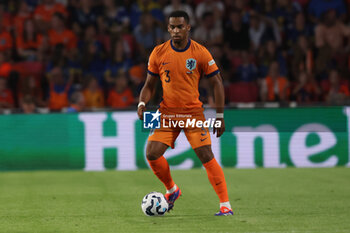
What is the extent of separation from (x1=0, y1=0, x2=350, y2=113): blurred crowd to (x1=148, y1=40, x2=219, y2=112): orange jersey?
21.6 ft

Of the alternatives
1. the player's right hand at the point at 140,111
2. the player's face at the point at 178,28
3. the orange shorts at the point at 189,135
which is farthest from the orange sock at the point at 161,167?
the player's face at the point at 178,28

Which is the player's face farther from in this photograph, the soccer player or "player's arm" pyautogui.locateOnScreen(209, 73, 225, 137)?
"player's arm" pyautogui.locateOnScreen(209, 73, 225, 137)

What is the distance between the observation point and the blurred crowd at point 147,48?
48.7 feet

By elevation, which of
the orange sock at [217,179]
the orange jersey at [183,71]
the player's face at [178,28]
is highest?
the player's face at [178,28]

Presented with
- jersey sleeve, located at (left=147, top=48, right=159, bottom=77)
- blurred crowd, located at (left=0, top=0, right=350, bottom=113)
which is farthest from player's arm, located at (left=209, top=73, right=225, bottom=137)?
blurred crowd, located at (left=0, top=0, right=350, bottom=113)

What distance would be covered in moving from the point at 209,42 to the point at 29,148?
5518 millimetres

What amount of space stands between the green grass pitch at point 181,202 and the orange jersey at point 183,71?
4.23 feet

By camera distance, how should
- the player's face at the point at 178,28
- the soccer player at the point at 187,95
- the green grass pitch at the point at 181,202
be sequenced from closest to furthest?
the green grass pitch at the point at 181,202 < the player's face at the point at 178,28 < the soccer player at the point at 187,95

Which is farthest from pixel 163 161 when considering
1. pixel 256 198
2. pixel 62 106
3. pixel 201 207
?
pixel 62 106

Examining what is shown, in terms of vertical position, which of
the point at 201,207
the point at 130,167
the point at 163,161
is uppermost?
the point at 163,161

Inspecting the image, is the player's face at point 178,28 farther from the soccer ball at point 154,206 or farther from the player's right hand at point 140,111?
the soccer ball at point 154,206

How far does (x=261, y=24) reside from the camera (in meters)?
16.5

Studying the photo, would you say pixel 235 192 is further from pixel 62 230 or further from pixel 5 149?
pixel 5 149

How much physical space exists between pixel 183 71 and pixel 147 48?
9000 mm
